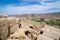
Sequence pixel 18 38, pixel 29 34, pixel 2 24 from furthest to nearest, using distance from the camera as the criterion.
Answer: pixel 29 34, pixel 2 24, pixel 18 38

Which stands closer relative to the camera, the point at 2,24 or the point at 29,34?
the point at 2,24

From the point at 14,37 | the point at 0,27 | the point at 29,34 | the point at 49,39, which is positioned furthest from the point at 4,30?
the point at 49,39

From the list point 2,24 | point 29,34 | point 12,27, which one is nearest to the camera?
point 2,24

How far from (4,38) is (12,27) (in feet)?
2.66

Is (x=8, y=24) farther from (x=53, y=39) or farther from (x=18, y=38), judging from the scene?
(x=53, y=39)

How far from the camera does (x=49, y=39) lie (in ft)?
20.8

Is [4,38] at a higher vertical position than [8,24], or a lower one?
lower

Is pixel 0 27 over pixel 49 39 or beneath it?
over

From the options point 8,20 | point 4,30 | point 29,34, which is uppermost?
point 8,20

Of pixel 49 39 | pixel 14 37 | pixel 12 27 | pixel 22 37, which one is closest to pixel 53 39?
pixel 49 39

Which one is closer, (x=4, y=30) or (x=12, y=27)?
(x=4, y=30)

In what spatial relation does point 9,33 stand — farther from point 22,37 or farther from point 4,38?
point 22,37

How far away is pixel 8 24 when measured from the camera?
275 inches

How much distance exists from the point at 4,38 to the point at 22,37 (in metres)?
1.02
